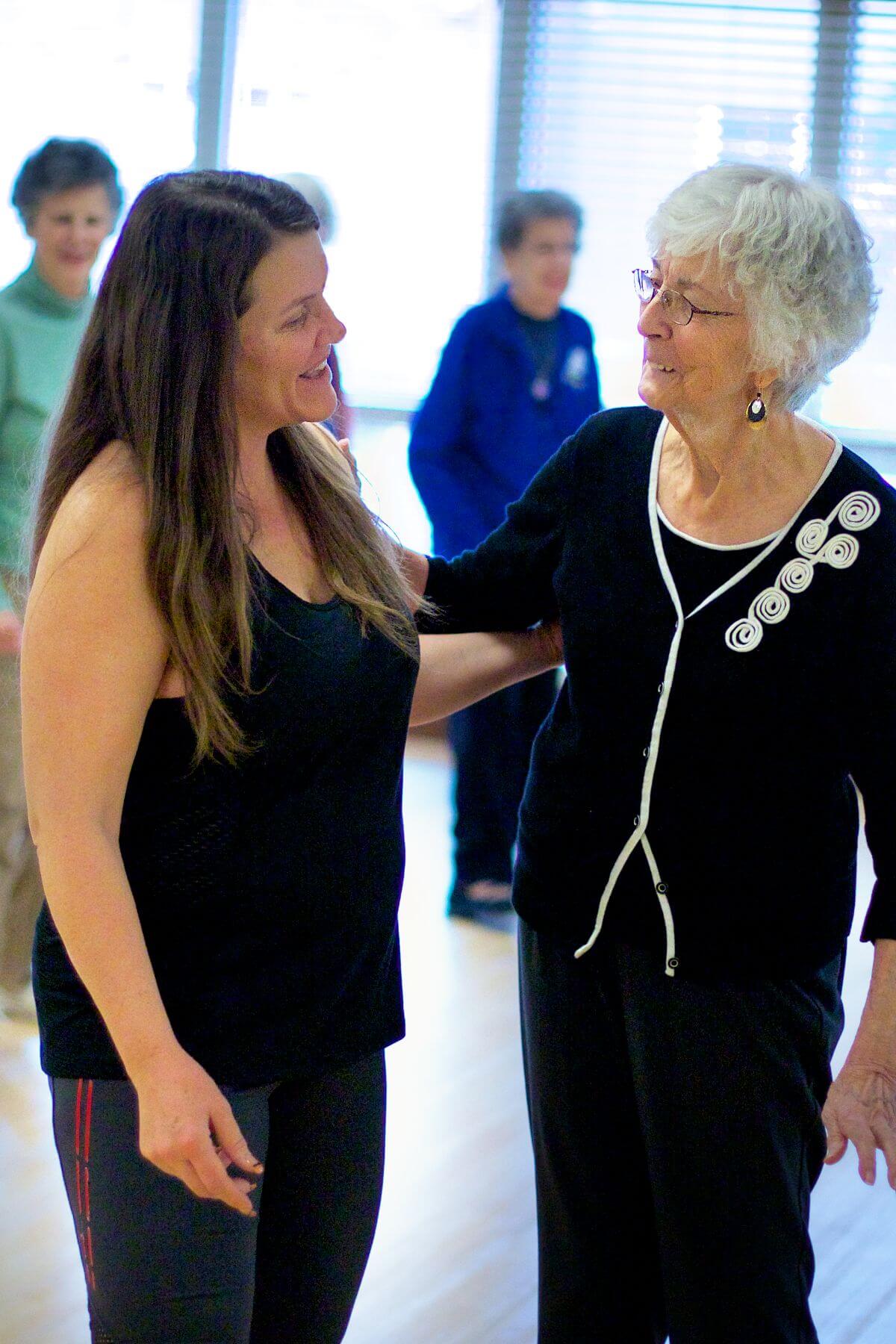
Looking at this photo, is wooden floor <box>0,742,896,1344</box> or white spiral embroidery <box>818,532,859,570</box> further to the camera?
wooden floor <box>0,742,896,1344</box>

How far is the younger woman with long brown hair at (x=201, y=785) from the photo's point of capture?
118cm

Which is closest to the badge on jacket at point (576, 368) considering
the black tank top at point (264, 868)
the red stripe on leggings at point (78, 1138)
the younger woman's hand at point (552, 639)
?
the younger woman's hand at point (552, 639)

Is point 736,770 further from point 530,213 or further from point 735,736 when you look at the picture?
point 530,213

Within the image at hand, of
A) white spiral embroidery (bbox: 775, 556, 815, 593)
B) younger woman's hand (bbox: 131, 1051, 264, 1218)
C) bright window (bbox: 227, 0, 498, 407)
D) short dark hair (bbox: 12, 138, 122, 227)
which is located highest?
bright window (bbox: 227, 0, 498, 407)

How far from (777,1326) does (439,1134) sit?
149 centimetres

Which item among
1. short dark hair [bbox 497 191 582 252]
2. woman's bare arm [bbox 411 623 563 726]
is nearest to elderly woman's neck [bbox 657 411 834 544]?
woman's bare arm [bbox 411 623 563 726]

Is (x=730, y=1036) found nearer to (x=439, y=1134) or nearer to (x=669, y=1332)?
(x=669, y=1332)

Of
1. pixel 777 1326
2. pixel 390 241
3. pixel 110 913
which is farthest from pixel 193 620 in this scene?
pixel 390 241

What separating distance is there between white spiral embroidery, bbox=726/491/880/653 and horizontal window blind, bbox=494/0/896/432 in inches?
170

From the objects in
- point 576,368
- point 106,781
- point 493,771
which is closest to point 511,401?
point 576,368

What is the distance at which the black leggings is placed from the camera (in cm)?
122

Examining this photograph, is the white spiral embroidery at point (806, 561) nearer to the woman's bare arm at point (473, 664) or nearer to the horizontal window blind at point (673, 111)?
the woman's bare arm at point (473, 664)

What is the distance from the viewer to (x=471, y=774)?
3.97m

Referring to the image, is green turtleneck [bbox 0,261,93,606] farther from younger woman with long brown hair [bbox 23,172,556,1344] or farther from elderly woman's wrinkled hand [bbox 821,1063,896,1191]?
elderly woman's wrinkled hand [bbox 821,1063,896,1191]
